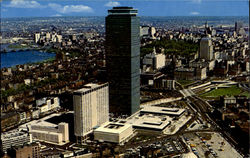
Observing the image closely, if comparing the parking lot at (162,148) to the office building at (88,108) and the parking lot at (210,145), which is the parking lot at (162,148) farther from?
the office building at (88,108)

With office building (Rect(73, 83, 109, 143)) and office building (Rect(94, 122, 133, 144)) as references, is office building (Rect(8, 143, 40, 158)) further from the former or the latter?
office building (Rect(94, 122, 133, 144))

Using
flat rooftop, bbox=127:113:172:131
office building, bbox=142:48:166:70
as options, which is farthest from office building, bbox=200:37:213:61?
flat rooftop, bbox=127:113:172:131

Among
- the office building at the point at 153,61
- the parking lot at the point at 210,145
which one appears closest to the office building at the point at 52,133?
the parking lot at the point at 210,145

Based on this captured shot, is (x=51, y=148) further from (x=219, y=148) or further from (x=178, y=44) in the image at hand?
(x=178, y=44)

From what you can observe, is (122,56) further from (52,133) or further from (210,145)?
(210,145)

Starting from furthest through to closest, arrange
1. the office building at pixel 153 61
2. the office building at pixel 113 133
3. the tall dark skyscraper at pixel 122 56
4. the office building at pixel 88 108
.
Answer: the office building at pixel 153 61 → the tall dark skyscraper at pixel 122 56 → the office building at pixel 113 133 → the office building at pixel 88 108

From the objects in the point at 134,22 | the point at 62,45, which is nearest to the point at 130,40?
the point at 134,22
